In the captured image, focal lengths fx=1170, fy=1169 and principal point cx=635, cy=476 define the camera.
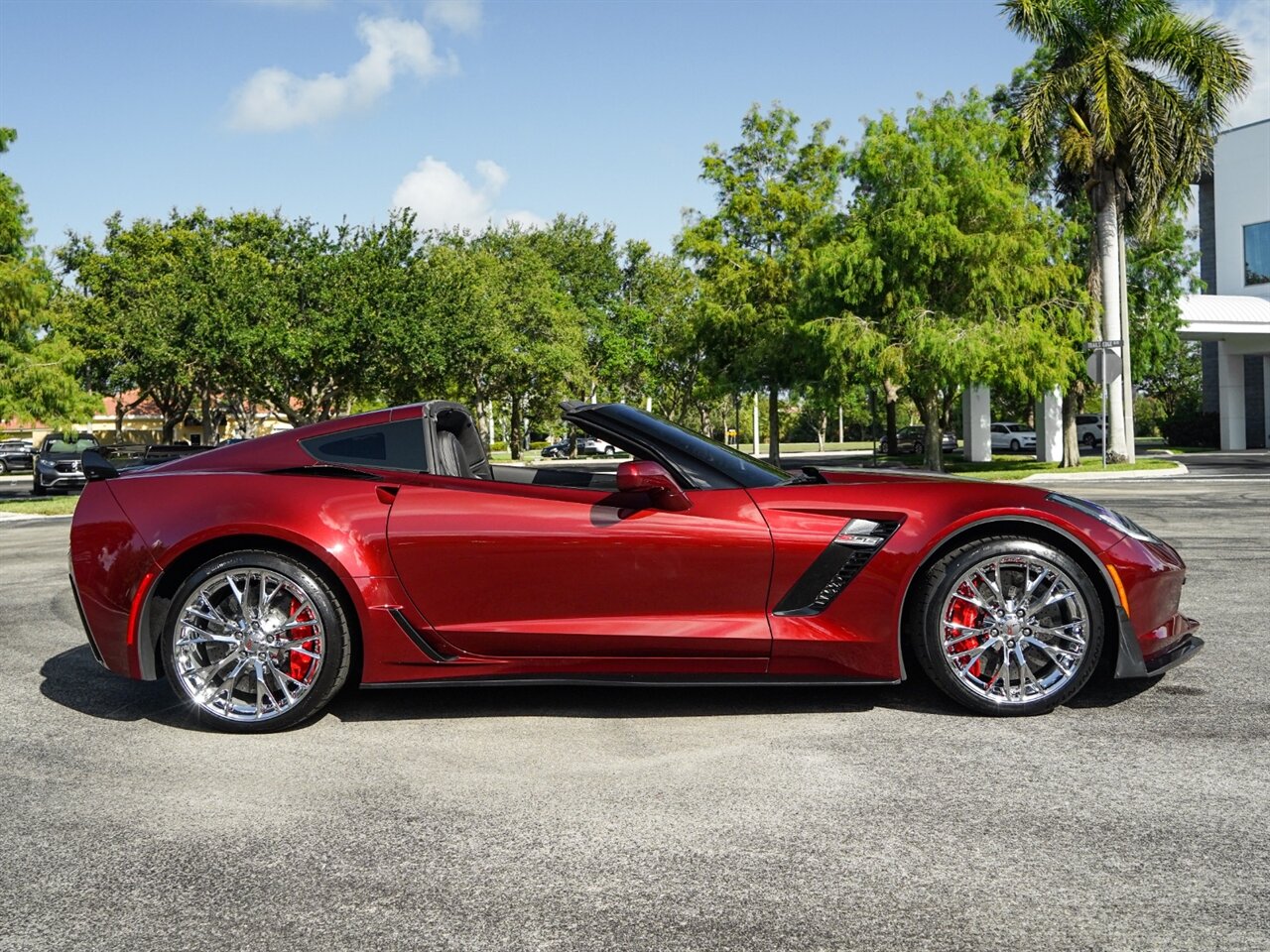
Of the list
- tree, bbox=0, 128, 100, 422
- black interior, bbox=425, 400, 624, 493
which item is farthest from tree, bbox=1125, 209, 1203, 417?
black interior, bbox=425, 400, 624, 493

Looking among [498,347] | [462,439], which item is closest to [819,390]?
[498,347]

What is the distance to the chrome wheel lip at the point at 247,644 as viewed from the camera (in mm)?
4777

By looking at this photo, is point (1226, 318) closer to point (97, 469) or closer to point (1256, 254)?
point (1256, 254)

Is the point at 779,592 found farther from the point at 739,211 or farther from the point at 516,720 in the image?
the point at 739,211

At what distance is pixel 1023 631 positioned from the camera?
4.71m

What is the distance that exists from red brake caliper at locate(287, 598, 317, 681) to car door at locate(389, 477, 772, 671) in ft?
1.52

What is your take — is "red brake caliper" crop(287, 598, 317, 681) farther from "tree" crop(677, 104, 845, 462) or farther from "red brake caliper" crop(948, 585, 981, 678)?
"tree" crop(677, 104, 845, 462)

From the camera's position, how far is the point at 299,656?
480 cm

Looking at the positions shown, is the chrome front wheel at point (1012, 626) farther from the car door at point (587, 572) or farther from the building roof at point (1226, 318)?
the building roof at point (1226, 318)

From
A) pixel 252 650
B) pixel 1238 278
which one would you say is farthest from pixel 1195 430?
pixel 252 650

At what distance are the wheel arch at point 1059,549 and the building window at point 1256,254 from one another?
44.1m

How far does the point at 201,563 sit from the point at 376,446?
869 mm

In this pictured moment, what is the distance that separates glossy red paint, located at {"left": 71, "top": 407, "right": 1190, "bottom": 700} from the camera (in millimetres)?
4629

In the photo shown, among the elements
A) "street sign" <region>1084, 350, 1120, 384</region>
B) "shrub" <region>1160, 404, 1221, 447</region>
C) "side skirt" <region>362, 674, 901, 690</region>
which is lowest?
"side skirt" <region>362, 674, 901, 690</region>
